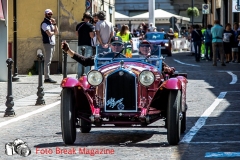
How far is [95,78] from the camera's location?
1098 cm

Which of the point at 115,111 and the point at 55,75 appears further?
the point at 55,75

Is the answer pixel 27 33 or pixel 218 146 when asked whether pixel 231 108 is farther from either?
pixel 27 33

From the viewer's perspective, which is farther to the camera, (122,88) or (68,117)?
(122,88)

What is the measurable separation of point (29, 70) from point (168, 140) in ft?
62.7

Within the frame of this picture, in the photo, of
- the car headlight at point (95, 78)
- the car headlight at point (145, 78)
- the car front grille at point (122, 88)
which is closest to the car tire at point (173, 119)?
the car headlight at point (145, 78)

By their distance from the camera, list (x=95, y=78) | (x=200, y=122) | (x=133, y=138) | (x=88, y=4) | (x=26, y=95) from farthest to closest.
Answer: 1. (x=88, y=4)
2. (x=26, y=95)
3. (x=200, y=122)
4. (x=133, y=138)
5. (x=95, y=78)

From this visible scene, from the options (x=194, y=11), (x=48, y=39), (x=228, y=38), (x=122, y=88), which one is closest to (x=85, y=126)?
(x=122, y=88)

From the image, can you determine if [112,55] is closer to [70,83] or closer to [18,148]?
[70,83]

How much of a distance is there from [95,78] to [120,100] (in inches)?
17.5

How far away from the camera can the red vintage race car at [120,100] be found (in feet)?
34.8

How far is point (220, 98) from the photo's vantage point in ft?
60.1

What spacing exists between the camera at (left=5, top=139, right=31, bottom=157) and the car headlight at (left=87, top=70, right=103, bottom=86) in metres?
1.18

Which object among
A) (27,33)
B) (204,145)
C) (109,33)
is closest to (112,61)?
(204,145)

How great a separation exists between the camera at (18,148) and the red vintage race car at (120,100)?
0.57 metres
